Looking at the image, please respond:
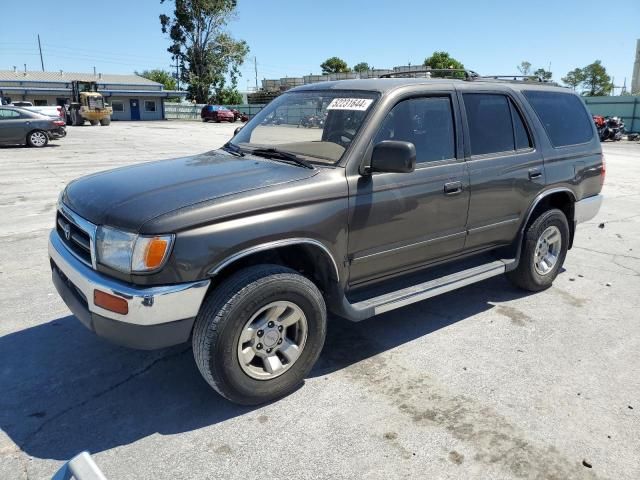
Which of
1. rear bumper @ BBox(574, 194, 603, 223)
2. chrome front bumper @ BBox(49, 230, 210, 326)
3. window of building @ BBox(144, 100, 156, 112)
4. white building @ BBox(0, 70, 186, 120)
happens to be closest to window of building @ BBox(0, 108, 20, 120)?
chrome front bumper @ BBox(49, 230, 210, 326)

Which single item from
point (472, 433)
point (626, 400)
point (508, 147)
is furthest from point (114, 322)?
point (508, 147)

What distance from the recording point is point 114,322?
2.74m

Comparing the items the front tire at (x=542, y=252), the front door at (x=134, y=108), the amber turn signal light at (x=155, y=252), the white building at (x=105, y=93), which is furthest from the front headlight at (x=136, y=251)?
the front door at (x=134, y=108)

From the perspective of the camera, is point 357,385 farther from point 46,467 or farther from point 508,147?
point 508,147

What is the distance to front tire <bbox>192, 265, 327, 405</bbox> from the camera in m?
2.83

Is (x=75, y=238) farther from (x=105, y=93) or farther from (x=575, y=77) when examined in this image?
(x=575, y=77)

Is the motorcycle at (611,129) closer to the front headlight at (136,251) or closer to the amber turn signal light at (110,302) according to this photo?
the front headlight at (136,251)

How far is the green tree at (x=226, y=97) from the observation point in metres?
64.7

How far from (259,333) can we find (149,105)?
194 feet

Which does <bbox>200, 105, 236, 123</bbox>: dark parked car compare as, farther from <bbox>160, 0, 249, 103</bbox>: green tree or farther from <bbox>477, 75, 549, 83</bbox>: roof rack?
<bbox>477, 75, 549, 83</bbox>: roof rack

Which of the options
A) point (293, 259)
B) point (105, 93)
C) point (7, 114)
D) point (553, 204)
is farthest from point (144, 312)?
point (105, 93)

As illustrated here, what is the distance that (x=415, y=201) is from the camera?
3.64 metres

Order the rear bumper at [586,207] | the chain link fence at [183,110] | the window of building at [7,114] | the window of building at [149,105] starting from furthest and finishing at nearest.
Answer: the chain link fence at [183,110]
the window of building at [149,105]
the window of building at [7,114]
the rear bumper at [586,207]

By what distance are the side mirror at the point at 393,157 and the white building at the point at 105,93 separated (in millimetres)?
54796
